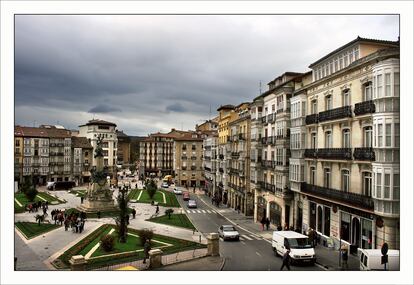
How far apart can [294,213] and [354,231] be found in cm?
746

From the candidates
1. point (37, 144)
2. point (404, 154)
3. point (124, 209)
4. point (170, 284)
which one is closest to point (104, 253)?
point (124, 209)

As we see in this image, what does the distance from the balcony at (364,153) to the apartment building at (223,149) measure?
94.1 feet

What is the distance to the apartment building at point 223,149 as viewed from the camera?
168ft

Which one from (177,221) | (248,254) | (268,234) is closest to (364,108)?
(248,254)

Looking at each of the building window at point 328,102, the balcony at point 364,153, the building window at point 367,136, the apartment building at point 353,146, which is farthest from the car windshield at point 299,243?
the building window at point 328,102

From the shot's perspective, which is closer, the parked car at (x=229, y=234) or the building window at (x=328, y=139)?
the building window at (x=328, y=139)

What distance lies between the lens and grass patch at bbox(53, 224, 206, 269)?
20.1 metres

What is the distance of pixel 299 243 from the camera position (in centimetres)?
2067

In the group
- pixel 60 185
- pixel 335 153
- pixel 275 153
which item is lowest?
pixel 60 185

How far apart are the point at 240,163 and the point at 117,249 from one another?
2328 centimetres

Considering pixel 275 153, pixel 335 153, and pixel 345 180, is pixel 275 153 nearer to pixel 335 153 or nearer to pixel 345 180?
pixel 335 153

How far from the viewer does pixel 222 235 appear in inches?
1073

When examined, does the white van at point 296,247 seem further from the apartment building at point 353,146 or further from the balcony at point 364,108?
the balcony at point 364,108

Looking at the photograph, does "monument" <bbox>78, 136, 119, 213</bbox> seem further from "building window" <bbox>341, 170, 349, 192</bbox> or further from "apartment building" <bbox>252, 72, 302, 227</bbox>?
"building window" <bbox>341, 170, 349, 192</bbox>
